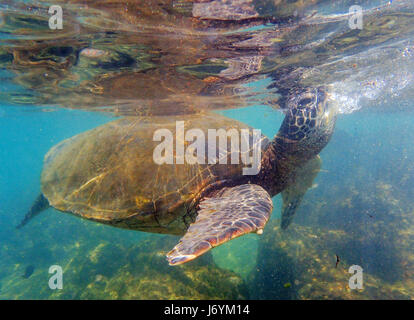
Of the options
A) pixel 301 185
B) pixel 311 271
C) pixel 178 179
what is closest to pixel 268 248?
pixel 311 271

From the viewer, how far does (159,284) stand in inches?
280

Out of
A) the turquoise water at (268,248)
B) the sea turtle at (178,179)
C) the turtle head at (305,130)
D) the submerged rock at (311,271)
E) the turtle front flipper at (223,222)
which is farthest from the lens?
the turquoise water at (268,248)

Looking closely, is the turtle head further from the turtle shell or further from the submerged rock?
the submerged rock

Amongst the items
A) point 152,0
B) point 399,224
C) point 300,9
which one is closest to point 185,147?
point 152,0

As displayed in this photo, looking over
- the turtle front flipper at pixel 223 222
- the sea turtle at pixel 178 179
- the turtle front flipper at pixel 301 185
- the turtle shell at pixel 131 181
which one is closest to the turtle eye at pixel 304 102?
the sea turtle at pixel 178 179

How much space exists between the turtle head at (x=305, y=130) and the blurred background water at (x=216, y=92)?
2312 millimetres

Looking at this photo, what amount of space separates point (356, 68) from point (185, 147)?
443 inches

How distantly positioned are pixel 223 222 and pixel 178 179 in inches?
64.7

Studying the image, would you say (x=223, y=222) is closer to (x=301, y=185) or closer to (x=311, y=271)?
(x=301, y=185)

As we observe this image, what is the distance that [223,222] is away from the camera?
2.91m

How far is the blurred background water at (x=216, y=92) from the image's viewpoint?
19.6ft

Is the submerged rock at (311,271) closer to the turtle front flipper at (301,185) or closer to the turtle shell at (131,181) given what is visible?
the turtle front flipper at (301,185)

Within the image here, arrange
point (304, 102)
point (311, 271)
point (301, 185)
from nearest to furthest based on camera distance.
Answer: point (304, 102)
point (301, 185)
point (311, 271)

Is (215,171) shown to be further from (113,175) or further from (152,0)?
(152,0)
